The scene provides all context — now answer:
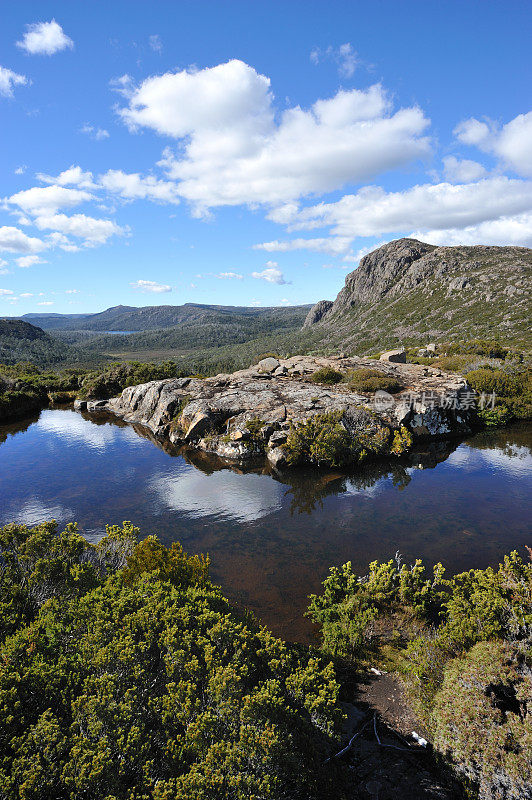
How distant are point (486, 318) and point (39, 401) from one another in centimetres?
10097

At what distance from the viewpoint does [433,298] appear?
127000mm

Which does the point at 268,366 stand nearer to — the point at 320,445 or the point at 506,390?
the point at 320,445

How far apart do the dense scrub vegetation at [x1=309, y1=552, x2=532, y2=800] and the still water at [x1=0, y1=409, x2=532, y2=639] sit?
1868 millimetres

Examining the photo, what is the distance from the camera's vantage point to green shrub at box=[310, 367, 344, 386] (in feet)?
123

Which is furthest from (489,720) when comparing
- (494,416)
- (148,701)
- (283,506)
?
(494,416)

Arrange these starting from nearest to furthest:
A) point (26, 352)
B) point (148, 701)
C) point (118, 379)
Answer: point (148, 701) → point (118, 379) → point (26, 352)

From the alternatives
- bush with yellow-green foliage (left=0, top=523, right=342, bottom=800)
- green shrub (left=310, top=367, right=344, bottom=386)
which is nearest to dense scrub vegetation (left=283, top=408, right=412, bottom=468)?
green shrub (left=310, top=367, right=344, bottom=386)

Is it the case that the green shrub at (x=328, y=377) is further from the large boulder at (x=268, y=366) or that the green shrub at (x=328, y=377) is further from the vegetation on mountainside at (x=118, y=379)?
the vegetation on mountainside at (x=118, y=379)

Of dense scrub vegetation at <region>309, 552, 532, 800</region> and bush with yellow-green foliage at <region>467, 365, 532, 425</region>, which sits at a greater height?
bush with yellow-green foliage at <region>467, 365, 532, 425</region>

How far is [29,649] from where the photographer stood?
7.11 metres

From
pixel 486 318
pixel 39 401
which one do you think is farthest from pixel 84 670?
pixel 486 318

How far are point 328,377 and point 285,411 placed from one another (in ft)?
32.5

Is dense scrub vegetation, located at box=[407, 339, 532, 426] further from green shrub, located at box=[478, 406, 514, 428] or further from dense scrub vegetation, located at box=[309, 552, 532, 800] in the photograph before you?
dense scrub vegetation, located at box=[309, 552, 532, 800]

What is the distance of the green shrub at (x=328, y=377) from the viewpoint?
3734 cm
